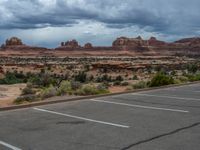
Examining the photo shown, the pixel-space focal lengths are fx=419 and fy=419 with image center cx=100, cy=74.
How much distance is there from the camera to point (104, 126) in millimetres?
10242

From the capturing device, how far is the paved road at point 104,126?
27.0 ft

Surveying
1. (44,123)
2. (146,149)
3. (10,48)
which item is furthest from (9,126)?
(10,48)

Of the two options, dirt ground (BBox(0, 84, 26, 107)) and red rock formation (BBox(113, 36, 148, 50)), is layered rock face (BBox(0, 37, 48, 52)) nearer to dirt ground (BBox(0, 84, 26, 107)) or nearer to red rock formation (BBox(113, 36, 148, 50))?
red rock formation (BBox(113, 36, 148, 50))

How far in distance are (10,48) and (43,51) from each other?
54.8ft

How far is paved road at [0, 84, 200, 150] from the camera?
8.24m

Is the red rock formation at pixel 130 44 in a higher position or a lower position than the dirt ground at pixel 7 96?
lower

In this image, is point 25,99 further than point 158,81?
No

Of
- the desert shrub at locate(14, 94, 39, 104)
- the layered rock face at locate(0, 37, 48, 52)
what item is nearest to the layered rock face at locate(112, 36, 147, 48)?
the layered rock face at locate(0, 37, 48, 52)

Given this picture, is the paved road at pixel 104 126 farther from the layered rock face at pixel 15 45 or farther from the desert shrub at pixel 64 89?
the layered rock face at pixel 15 45

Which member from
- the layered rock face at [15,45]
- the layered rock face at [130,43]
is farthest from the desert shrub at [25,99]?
the layered rock face at [130,43]

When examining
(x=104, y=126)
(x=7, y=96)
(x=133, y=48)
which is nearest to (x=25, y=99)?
(x=7, y=96)

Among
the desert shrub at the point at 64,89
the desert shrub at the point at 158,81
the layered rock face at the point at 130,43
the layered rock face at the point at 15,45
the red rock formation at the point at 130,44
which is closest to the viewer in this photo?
the desert shrub at the point at 64,89

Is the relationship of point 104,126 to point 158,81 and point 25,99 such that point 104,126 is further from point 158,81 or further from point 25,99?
point 158,81

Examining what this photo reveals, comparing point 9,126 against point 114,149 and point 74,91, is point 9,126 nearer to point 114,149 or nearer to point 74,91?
point 114,149
